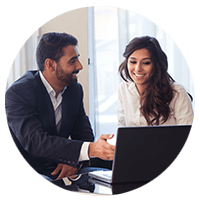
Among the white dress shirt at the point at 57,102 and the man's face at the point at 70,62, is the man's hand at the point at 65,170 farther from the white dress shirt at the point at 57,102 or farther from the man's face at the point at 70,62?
the man's face at the point at 70,62

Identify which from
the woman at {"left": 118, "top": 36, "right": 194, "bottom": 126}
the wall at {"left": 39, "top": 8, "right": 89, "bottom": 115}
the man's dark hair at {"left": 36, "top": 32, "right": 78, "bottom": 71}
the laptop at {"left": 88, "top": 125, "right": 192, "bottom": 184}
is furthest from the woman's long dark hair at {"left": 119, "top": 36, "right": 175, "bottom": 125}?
the man's dark hair at {"left": 36, "top": 32, "right": 78, "bottom": 71}

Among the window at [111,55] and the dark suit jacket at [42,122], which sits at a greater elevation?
the window at [111,55]

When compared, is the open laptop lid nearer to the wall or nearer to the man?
the man

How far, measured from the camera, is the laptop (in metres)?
1.93

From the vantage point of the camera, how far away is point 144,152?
199 centimetres

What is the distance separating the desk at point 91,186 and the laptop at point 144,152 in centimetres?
3

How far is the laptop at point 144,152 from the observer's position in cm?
193

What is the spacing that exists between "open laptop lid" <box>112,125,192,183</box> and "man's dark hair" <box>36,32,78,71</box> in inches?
23.8

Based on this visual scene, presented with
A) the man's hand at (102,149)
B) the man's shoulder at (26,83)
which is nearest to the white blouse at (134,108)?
the man's hand at (102,149)

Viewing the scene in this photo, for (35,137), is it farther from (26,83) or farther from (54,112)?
(26,83)

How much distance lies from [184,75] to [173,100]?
181mm

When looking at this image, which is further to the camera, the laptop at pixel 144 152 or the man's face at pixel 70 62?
the man's face at pixel 70 62

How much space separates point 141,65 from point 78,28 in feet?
1.48

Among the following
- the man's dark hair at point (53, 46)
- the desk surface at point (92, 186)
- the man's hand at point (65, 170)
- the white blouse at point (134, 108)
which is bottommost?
the desk surface at point (92, 186)
